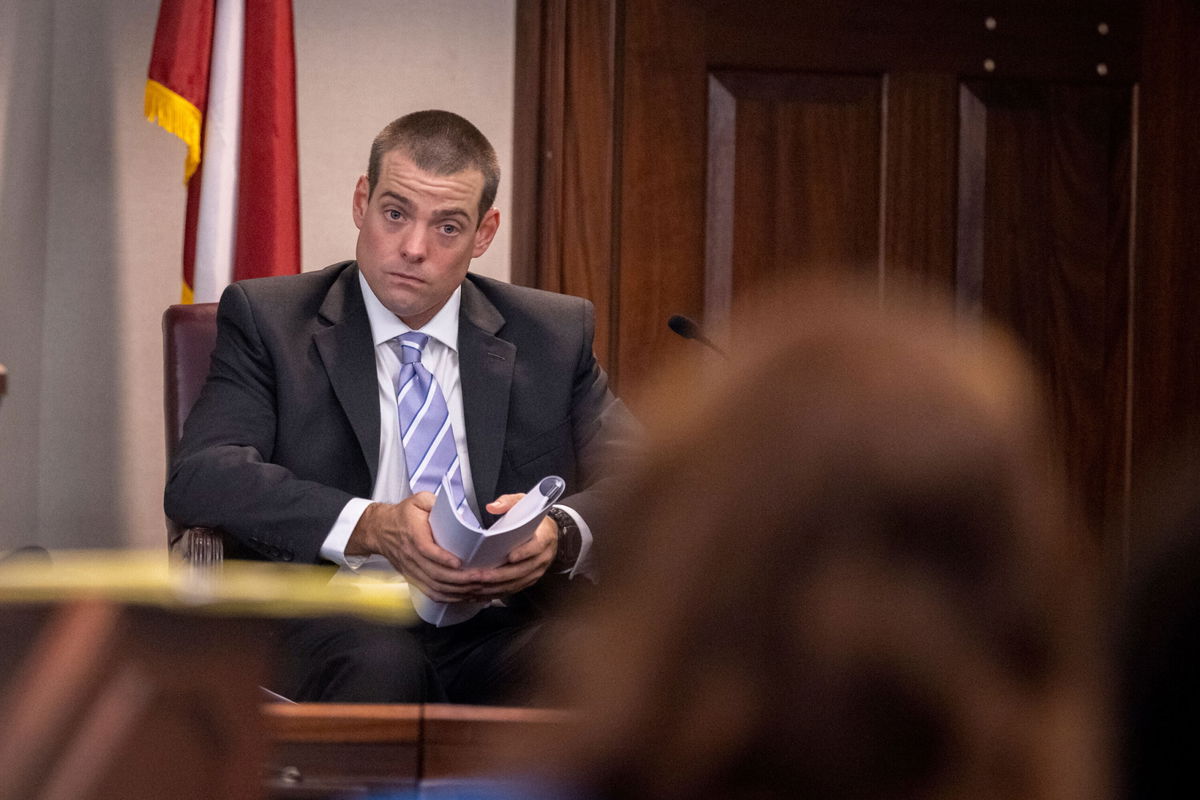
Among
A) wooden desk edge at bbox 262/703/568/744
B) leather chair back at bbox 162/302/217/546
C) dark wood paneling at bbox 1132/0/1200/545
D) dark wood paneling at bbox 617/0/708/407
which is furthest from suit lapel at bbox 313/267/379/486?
dark wood paneling at bbox 1132/0/1200/545

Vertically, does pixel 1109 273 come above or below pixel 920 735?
above

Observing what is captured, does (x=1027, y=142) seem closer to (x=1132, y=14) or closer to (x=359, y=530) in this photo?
(x=1132, y=14)

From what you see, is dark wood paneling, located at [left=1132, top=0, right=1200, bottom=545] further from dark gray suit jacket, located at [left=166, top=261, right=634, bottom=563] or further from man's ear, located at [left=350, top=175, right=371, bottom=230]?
man's ear, located at [left=350, top=175, right=371, bottom=230]

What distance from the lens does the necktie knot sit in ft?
7.59

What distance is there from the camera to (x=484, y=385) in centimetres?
231

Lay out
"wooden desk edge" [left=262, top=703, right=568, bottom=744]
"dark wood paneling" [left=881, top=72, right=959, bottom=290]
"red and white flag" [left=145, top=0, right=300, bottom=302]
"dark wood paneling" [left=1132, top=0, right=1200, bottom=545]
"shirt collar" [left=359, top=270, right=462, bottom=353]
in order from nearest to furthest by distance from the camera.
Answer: "wooden desk edge" [left=262, top=703, right=568, bottom=744] < "shirt collar" [left=359, top=270, right=462, bottom=353] < "red and white flag" [left=145, top=0, right=300, bottom=302] < "dark wood paneling" [left=881, top=72, right=959, bottom=290] < "dark wood paneling" [left=1132, top=0, right=1200, bottom=545]

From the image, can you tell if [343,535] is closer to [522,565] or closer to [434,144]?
[522,565]

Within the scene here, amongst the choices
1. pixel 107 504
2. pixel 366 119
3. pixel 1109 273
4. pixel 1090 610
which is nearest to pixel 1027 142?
pixel 1109 273

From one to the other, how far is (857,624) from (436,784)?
2.85 ft

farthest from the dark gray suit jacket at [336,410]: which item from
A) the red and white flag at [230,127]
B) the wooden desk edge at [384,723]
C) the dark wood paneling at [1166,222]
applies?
the dark wood paneling at [1166,222]

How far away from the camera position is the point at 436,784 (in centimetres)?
122

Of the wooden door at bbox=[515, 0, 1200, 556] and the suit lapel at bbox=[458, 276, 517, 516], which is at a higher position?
the wooden door at bbox=[515, 0, 1200, 556]

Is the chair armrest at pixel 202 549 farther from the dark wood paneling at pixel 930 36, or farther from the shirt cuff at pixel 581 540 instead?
the dark wood paneling at pixel 930 36

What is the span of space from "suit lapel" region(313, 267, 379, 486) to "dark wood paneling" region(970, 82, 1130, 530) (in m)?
1.86
